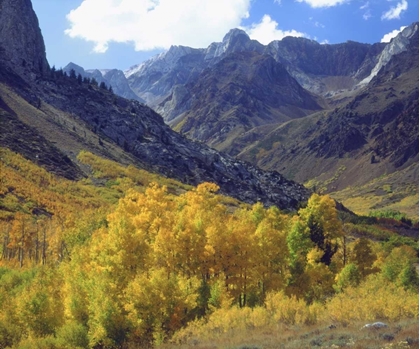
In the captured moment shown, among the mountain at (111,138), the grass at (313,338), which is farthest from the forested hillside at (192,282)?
the mountain at (111,138)

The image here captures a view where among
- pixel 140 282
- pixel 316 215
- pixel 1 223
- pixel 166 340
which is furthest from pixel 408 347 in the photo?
pixel 1 223

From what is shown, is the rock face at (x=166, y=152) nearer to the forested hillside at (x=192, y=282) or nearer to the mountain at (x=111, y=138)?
the mountain at (x=111, y=138)

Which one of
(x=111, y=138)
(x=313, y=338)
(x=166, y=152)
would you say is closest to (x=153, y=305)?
(x=313, y=338)

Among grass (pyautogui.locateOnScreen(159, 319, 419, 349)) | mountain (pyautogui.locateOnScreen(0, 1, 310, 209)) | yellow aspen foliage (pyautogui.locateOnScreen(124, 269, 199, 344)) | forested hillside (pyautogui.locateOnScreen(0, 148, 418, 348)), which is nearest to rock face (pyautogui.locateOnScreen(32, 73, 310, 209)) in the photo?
mountain (pyautogui.locateOnScreen(0, 1, 310, 209))

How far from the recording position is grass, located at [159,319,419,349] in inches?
943

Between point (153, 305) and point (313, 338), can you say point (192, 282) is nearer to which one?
point (153, 305)

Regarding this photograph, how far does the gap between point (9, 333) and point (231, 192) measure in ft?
394

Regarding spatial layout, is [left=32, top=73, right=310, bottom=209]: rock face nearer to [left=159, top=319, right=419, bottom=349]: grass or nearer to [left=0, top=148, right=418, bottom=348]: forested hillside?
[left=0, top=148, right=418, bottom=348]: forested hillside

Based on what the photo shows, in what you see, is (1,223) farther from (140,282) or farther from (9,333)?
(140,282)

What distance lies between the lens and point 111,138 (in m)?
172

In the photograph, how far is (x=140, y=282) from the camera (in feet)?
107

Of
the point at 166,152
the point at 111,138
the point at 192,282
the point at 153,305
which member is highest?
the point at 111,138

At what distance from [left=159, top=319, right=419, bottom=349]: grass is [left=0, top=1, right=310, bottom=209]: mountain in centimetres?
9845

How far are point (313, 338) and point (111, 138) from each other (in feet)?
507
